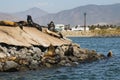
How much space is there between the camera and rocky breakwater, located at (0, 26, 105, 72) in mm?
48438

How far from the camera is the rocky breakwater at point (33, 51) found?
159 feet

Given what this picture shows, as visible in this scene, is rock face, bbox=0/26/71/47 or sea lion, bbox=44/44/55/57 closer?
rock face, bbox=0/26/71/47

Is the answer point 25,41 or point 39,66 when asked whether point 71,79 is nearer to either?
point 39,66

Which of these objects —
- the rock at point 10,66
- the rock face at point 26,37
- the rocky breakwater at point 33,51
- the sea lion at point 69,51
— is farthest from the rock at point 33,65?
the sea lion at point 69,51

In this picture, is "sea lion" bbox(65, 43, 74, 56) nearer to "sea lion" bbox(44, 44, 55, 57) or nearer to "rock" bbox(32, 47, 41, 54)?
"sea lion" bbox(44, 44, 55, 57)

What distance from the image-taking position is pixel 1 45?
5281 cm

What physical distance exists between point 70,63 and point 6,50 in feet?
29.6

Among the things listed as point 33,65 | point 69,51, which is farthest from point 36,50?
point 33,65

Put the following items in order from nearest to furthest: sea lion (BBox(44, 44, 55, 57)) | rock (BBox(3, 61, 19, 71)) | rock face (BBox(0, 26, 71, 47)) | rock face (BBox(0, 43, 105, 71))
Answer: rock (BBox(3, 61, 19, 71)) → rock face (BBox(0, 43, 105, 71)) → rock face (BBox(0, 26, 71, 47)) → sea lion (BBox(44, 44, 55, 57))

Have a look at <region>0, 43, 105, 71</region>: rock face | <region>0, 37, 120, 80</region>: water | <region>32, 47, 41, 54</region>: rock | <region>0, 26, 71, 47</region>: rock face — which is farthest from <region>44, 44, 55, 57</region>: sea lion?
<region>0, 37, 120, 80</region>: water

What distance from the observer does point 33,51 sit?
179ft

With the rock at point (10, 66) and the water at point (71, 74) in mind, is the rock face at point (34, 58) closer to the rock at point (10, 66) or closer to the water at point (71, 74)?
the rock at point (10, 66)

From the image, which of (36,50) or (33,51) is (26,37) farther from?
(33,51)

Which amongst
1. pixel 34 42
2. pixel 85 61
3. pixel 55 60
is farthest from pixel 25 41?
pixel 85 61
